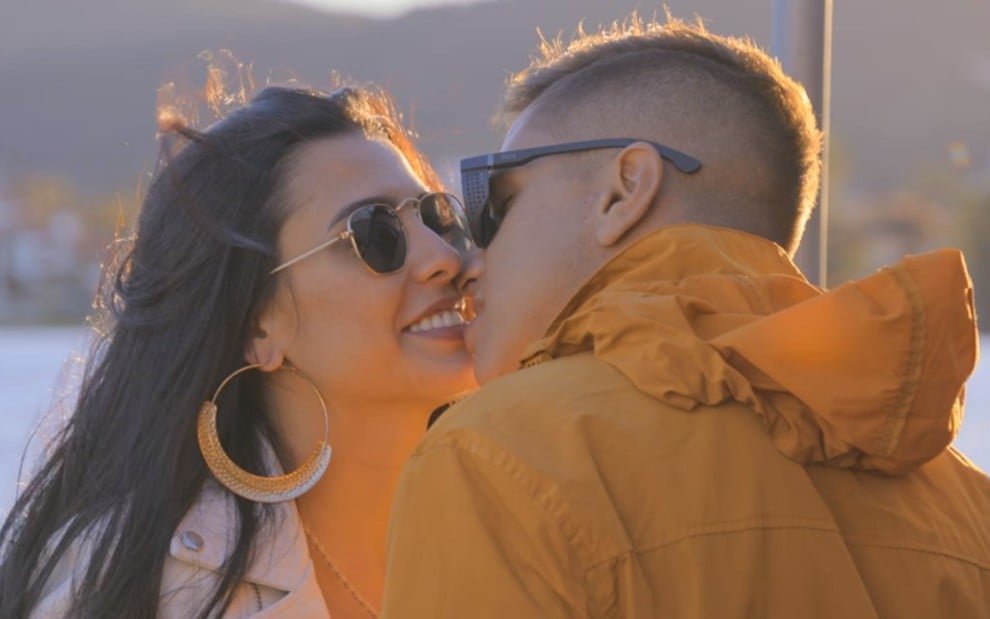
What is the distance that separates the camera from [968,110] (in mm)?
40750

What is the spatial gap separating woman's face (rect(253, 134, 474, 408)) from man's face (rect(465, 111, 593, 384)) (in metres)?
0.72

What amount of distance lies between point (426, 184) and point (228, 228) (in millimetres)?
467

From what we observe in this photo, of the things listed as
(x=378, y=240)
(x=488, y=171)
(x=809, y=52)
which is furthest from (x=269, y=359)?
(x=809, y=52)

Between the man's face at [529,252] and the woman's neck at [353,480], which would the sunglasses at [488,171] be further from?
the woman's neck at [353,480]

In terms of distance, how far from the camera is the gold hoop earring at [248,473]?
2678 mm

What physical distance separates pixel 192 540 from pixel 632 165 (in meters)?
1.21

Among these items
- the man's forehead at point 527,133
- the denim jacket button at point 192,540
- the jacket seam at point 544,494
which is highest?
Result: the man's forehead at point 527,133

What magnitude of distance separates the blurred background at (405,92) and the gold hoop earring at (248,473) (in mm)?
16365

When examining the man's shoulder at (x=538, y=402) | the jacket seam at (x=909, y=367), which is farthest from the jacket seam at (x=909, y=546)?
the man's shoulder at (x=538, y=402)

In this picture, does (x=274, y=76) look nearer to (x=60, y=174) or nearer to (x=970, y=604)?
(x=970, y=604)

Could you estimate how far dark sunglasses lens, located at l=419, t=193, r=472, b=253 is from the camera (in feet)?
9.42

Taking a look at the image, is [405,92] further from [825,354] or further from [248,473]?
[825,354]

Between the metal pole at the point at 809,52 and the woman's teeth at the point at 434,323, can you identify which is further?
the woman's teeth at the point at 434,323

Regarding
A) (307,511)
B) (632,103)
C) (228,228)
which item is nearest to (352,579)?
(307,511)
